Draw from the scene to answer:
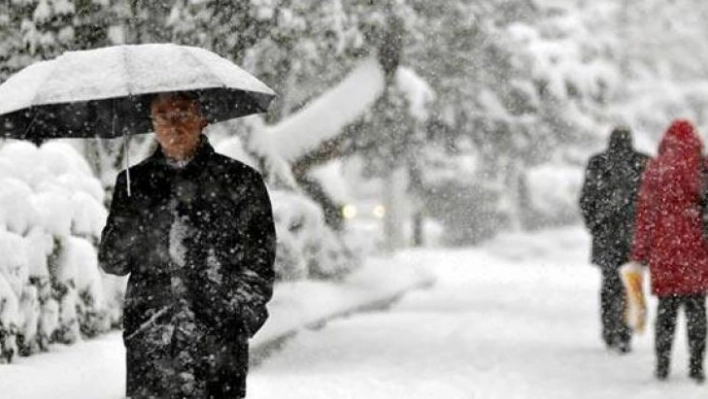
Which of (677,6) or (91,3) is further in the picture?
(677,6)

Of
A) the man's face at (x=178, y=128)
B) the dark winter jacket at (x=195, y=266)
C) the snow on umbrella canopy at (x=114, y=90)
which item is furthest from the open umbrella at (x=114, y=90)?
the dark winter jacket at (x=195, y=266)

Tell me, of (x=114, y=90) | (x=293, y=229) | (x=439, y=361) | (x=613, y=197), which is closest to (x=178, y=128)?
(x=114, y=90)

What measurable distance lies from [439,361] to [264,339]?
166cm

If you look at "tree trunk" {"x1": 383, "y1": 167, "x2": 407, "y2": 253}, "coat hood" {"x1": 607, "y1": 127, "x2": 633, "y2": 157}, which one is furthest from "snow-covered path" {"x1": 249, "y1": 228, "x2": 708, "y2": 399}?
"tree trunk" {"x1": 383, "y1": 167, "x2": 407, "y2": 253}

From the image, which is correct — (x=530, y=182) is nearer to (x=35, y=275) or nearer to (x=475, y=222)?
(x=475, y=222)

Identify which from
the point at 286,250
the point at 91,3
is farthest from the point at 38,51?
the point at 286,250

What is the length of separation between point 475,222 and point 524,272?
16106 millimetres

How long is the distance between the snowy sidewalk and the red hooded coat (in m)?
3.67

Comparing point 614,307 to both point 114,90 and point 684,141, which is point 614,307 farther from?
point 114,90

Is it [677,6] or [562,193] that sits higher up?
[677,6]

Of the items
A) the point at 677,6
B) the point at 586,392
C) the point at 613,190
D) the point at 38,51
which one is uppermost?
the point at 677,6

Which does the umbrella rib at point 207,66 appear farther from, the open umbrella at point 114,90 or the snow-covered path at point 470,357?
the snow-covered path at point 470,357

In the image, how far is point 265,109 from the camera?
6.47 m

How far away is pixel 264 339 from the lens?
12156 mm
